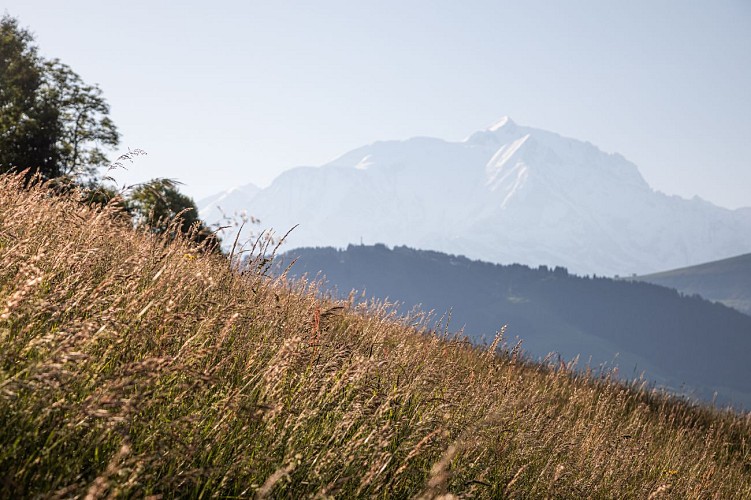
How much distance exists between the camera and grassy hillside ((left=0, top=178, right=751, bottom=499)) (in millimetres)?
2445

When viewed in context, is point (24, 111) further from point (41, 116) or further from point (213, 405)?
point (213, 405)

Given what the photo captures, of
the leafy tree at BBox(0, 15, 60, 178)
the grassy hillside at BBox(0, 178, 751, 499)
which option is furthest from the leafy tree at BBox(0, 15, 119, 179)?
the grassy hillside at BBox(0, 178, 751, 499)

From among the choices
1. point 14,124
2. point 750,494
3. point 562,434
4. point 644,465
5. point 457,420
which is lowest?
point 750,494

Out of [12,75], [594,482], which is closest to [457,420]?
[594,482]

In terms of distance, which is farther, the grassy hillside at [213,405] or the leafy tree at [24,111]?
the leafy tree at [24,111]

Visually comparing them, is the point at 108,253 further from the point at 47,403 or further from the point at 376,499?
the point at 376,499

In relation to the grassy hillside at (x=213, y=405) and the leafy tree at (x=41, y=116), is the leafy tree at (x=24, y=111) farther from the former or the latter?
the grassy hillside at (x=213, y=405)

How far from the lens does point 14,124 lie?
133 ft

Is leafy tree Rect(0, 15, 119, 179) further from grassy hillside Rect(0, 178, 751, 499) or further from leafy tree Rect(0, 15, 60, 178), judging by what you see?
grassy hillside Rect(0, 178, 751, 499)

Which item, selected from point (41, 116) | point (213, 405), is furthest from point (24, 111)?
point (213, 405)

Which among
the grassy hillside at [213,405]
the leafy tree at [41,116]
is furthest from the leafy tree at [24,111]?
the grassy hillside at [213,405]

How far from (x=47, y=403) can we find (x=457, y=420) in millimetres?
3211

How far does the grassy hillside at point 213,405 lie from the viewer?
8.02ft

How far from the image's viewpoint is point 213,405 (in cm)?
298
